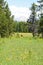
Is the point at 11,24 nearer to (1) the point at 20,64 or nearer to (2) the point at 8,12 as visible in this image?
(2) the point at 8,12

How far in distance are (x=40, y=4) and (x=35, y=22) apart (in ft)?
89.4

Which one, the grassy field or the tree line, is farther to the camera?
the tree line

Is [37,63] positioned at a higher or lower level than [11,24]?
higher

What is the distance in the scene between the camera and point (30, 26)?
8269 cm

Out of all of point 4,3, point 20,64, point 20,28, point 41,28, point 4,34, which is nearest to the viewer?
point 20,64

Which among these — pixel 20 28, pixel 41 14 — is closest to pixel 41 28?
pixel 41 14

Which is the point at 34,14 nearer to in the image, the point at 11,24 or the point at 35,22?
the point at 35,22

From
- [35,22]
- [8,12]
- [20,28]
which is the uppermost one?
[8,12]

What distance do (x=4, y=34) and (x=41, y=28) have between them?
10.4 meters

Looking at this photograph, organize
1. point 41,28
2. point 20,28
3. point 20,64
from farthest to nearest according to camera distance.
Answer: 1. point 20,28
2. point 41,28
3. point 20,64

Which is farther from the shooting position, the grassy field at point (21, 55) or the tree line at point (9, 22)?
the tree line at point (9, 22)

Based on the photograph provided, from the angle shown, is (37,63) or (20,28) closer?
(37,63)

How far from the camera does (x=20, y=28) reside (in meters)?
128

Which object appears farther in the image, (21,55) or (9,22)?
(9,22)
